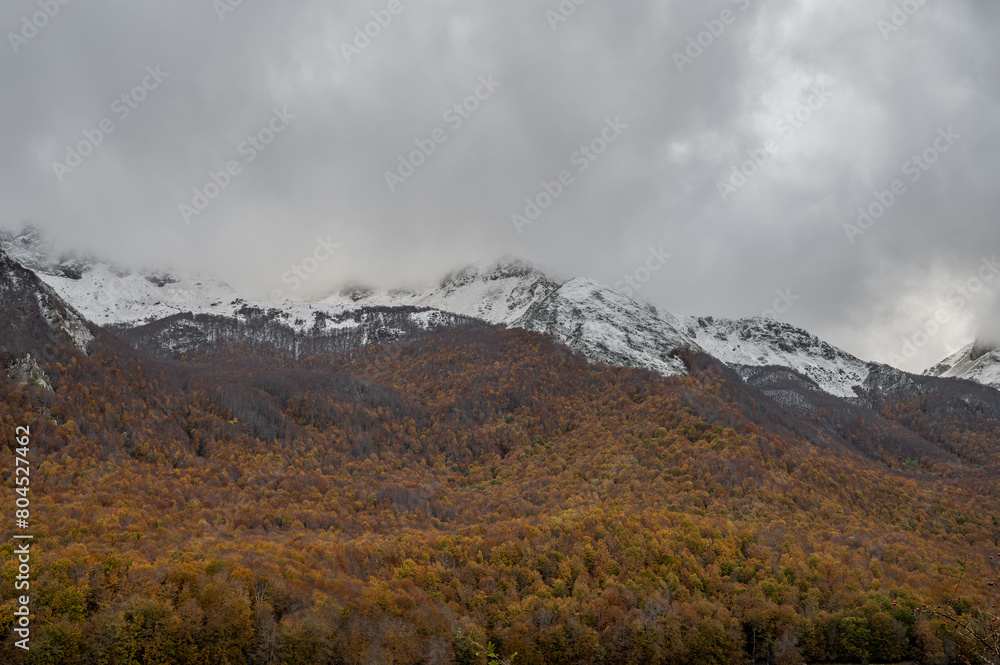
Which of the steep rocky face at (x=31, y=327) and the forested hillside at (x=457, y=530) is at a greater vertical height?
the steep rocky face at (x=31, y=327)

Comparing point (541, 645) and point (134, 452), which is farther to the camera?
point (134, 452)

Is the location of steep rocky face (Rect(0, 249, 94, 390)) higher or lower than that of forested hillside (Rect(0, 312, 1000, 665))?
higher

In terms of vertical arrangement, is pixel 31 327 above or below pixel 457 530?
above

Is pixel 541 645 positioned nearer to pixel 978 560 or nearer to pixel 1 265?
pixel 978 560

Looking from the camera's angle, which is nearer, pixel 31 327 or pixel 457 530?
pixel 457 530

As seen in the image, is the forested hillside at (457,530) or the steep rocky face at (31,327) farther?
the steep rocky face at (31,327)

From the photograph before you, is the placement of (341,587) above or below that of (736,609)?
above

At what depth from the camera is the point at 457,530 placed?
98500mm

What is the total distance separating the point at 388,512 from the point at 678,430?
70688 millimetres

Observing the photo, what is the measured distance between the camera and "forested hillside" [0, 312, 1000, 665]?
61.6 meters

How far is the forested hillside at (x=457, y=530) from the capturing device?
61.6m

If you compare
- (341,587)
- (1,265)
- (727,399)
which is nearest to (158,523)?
(341,587)

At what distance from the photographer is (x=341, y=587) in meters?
69.4

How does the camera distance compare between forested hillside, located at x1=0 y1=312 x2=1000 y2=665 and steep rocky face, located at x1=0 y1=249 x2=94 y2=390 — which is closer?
forested hillside, located at x1=0 y1=312 x2=1000 y2=665
